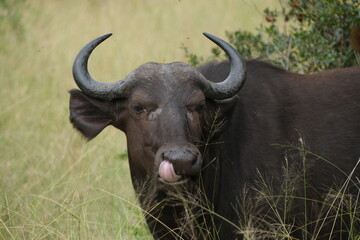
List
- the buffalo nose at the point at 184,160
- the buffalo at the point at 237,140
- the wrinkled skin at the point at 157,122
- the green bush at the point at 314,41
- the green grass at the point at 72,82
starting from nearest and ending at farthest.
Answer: the buffalo nose at the point at 184,160 → the wrinkled skin at the point at 157,122 → the buffalo at the point at 237,140 → the green grass at the point at 72,82 → the green bush at the point at 314,41

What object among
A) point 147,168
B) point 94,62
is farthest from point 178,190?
point 94,62

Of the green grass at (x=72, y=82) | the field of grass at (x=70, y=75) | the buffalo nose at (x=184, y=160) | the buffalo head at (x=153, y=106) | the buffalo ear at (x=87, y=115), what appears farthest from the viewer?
the field of grass at (x=70, y=75)

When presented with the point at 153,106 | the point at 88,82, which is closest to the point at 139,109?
the point at 153,106

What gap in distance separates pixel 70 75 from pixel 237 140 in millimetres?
5608

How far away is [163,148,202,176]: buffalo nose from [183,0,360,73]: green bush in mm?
2488

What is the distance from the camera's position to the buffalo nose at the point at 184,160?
5008 millimetres

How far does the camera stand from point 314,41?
24.8ft

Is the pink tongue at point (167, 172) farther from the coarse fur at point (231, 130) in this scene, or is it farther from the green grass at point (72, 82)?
the green grass at point (72, 82)

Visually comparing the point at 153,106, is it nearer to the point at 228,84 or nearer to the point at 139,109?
the point at 139,109

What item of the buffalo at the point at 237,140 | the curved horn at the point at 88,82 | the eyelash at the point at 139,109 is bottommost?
the buffalo at the point at 237,140

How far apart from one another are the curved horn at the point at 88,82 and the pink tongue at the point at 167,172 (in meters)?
0.86

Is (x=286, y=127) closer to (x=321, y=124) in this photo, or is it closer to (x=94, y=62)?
(x=321, y=124)

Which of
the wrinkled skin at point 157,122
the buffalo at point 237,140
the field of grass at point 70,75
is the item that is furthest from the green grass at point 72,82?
the wrinkled skin at point 157,122

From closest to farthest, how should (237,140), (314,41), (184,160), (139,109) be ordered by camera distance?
1. (184,160)
2. (139,109)
3. (237,140)
4. (314,41)
